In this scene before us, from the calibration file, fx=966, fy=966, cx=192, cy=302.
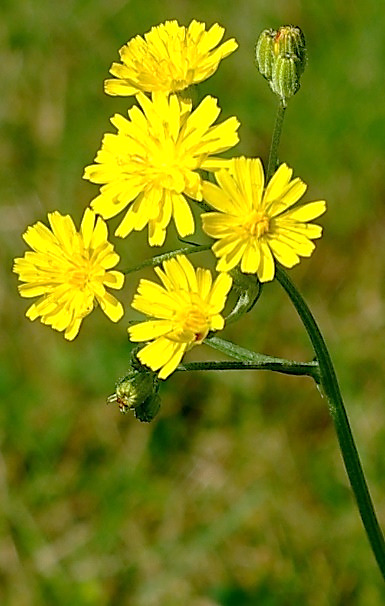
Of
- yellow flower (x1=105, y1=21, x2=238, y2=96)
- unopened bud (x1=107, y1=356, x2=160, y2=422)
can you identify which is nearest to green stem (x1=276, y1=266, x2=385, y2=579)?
unopened bud (x1=107, y1=356, x2=160, y2=422)

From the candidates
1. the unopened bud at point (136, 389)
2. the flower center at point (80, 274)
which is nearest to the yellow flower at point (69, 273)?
the flower center at point (80, 274)

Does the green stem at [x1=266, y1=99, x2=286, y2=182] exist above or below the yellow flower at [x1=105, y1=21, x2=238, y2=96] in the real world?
below

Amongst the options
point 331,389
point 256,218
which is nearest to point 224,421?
point 331,389

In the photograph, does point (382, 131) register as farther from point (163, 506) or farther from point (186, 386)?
point (163, 506)

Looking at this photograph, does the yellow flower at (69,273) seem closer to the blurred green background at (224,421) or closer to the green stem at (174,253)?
the green stem at (174,253)

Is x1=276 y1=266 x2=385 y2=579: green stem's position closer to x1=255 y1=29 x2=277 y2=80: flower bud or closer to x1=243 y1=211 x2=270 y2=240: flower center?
x1=243 y1=211 x2=270 y2=240: flower center
